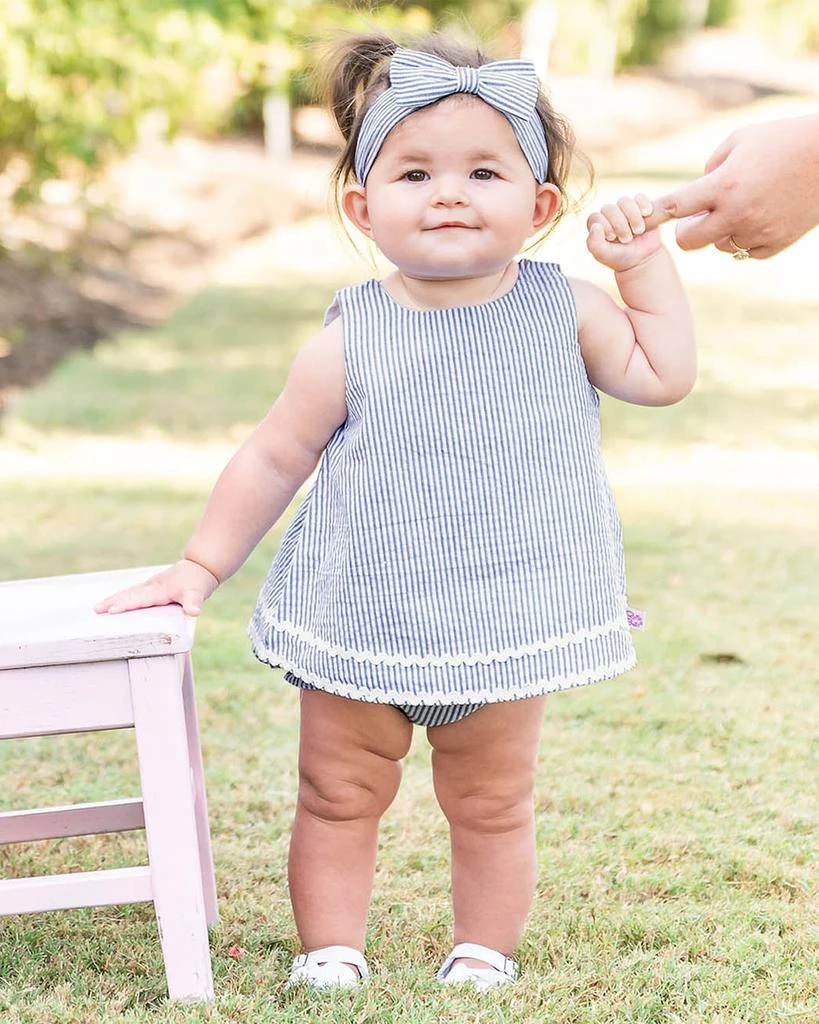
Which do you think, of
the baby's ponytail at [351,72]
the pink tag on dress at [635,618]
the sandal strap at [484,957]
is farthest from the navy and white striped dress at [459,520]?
the sandal strap at [484,957]

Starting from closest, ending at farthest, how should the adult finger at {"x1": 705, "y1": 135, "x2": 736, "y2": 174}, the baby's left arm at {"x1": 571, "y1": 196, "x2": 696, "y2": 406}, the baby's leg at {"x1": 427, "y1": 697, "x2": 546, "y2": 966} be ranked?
the baby's left arm at {"x1": 571, "y1": 196, "x2": 696, "y2": 406} < the baby's leg at {"x1": 427, "y1": 697, "x2": 546, "y2": 966} < the adult finger at {"x1": 705, "y1": 135, "x2": 736, "y2": 174}

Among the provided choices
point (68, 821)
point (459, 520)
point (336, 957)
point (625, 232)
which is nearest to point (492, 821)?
point (336, 957)

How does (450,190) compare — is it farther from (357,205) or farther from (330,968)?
(330,968)

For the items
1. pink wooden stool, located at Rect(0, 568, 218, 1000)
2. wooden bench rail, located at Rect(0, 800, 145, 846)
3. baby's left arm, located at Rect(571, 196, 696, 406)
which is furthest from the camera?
wooden bench rail, located at Rect(0, 800, 145, 846)

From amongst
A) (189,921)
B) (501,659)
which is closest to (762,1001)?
(501,659)

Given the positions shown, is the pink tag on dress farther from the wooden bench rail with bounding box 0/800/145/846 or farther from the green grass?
the wooden bench rail with bounding box 0/800/145/846

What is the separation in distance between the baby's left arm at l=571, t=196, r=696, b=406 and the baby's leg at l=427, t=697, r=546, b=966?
0.53m

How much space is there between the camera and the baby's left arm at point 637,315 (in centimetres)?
227

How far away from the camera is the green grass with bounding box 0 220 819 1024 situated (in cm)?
234

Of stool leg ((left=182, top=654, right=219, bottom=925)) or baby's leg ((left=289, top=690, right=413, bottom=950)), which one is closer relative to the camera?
baby's leg ((left=289, top=690, right=413, bottom=950))

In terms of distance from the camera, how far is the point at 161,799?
2.23m

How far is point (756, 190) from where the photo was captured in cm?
243

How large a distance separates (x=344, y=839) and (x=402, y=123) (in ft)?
3.67

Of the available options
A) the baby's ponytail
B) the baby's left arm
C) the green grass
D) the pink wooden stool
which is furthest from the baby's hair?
the green grass
